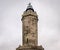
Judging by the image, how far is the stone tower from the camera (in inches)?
1490

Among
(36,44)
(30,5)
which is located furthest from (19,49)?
(30,5)

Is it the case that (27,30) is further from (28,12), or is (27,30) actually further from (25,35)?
(28,12)

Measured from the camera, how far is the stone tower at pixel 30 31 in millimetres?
37844

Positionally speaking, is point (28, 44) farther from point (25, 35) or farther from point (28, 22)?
point (28, 22)

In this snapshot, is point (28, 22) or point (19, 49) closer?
point (19, 49)

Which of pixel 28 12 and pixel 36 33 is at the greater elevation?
pixel 28 12

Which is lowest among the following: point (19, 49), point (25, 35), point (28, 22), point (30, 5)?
point (19, 49)

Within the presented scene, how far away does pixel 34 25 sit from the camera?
39781 millimetres

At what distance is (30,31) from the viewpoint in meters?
39.3

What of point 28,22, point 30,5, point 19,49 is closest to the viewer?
point 19,49

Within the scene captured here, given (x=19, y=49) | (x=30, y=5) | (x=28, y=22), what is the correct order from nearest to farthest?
(x=19, y=49)
(x=28, y=22)
(x=30, y=5)

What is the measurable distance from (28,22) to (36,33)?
→ 2635 mm

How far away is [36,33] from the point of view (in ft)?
130

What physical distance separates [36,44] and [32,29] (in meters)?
2.95
